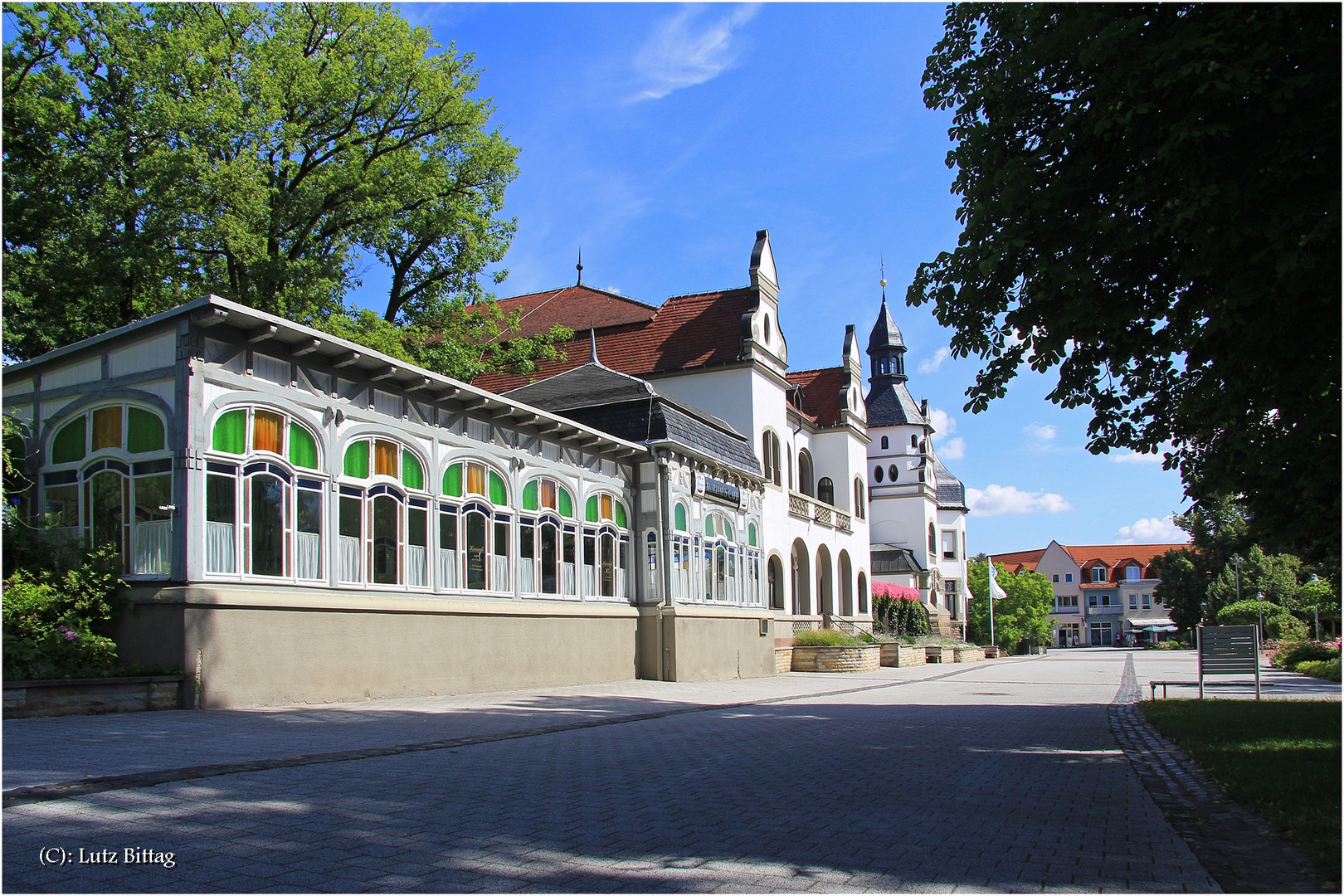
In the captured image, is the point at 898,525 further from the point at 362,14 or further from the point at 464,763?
the point at 464,763

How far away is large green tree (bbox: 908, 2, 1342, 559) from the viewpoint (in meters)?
7.62

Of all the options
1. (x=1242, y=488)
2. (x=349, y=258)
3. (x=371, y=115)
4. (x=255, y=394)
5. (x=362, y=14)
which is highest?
(x=362, y=14)

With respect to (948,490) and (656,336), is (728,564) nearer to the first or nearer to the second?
(656,336)

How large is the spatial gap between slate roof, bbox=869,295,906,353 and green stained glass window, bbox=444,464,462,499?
58.3m

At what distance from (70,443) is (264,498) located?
301 centimetres

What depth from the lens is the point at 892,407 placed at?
70.9 metres

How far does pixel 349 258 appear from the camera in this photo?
28.8 m

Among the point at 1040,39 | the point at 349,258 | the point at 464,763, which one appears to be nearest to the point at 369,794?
the point at 464,763

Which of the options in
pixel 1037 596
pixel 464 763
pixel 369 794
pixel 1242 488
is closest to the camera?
pixel 369 794

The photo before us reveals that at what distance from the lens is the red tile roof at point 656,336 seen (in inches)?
1502

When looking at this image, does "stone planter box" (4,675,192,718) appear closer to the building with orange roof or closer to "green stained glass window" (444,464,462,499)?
"green stained glass window" (444,464,462,499)

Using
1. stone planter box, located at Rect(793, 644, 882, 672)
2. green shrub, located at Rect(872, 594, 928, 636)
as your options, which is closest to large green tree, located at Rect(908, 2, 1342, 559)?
stone planter box, located at Rect(793, 644, 882, 672)

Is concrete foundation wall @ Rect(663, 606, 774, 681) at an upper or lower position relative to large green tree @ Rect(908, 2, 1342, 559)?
lower

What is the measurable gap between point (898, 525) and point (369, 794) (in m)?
62.5
